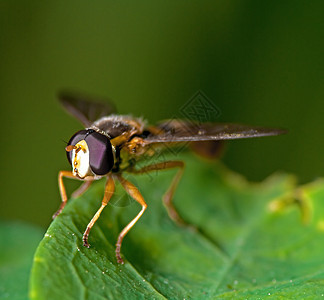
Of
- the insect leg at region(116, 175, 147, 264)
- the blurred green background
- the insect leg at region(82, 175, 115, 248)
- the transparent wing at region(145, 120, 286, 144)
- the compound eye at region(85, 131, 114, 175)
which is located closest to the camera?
the insect leg at region(82, 175, 115, 248)

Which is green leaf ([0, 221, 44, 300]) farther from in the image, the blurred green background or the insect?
the blurred green background

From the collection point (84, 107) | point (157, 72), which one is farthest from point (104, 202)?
point (157, 72)

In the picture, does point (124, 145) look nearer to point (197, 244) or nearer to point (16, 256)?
point (197, 244)

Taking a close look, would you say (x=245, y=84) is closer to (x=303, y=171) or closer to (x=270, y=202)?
(x=303, y=171)

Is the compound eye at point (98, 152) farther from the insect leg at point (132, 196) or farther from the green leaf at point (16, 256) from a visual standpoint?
the green leaf at point (16, 256)

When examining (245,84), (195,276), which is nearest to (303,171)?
(245,84)

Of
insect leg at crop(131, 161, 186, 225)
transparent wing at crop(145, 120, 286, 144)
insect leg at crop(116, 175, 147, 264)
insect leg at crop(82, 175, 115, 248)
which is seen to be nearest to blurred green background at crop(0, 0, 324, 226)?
insect leg at crop(131, 161, 186, 225)
